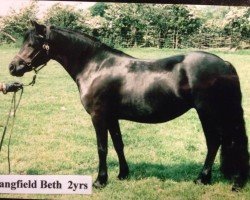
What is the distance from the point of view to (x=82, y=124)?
3.23 metres

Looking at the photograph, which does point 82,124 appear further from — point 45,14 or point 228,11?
point 228,11

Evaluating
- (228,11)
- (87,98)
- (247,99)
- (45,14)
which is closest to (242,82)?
(247,99)

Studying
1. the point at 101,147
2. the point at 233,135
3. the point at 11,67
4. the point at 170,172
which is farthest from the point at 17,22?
the point at 233,135

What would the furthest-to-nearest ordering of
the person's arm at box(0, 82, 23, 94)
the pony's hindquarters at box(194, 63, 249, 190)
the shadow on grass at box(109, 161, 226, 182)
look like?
the shadow on grass at box(109, 161, 226, 182)
the person's arm at box(0, 82, 23, 94)
the pony's hindquarters at box(194, 63, 249, 190)

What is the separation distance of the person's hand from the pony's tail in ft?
5.04

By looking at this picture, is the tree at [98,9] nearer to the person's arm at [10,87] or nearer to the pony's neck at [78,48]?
the pony's neck at [78,48]

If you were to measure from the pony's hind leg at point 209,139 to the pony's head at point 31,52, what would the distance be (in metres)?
1.27

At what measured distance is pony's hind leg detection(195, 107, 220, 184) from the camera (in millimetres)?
2990

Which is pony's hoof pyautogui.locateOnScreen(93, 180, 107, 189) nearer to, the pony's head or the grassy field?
the grassy field

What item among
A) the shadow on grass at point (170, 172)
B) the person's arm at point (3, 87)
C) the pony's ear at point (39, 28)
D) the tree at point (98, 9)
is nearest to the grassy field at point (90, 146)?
the shadow on grass at point (170, 172)

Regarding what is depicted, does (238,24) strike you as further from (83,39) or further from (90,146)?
(90,146)

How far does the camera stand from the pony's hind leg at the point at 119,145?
10.4ft

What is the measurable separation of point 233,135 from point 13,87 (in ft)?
5.60

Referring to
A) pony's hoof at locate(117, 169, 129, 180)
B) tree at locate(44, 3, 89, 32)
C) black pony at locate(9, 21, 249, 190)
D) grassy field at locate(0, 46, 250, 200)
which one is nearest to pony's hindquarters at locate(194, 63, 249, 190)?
black pony at locate(9, 21, 249, 190)
